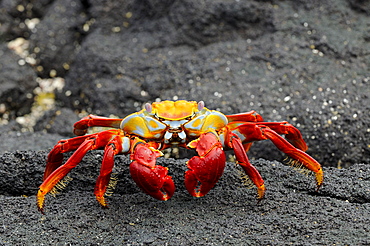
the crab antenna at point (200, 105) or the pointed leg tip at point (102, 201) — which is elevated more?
the crab antenna at point (200, 105)

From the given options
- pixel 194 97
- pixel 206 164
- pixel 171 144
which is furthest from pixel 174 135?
pixel 194 97

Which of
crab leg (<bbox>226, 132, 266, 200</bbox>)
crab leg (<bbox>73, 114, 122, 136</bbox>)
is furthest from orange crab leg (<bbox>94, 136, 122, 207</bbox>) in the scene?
crab leg (<bbox>226, 132, 266, 200</bbox>)

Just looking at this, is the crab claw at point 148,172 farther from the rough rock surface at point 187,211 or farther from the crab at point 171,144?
the rough rock surface at point 187,211

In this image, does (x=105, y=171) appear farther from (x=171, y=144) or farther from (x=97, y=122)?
(x=97, y=122)

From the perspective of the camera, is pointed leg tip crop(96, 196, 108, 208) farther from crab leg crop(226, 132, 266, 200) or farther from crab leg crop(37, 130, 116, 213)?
crab leg crop(226, 132, 266, 200)

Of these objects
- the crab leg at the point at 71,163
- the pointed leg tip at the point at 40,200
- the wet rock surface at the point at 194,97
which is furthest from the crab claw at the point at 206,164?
the pointed leg tip at the point at 40,200
